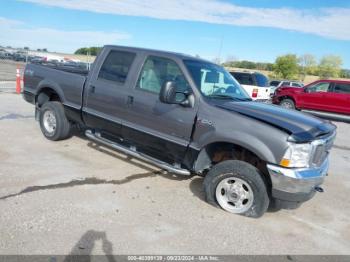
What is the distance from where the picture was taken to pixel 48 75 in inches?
259

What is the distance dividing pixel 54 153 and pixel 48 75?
5.08ft

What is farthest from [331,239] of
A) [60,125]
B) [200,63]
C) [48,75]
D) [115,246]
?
[48,75]

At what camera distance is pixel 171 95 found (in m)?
4.41

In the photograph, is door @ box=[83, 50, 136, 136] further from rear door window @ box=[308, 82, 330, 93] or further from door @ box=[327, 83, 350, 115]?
rear door window @ box=[308, 82, 330, 93]

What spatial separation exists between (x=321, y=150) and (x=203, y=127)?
147cm

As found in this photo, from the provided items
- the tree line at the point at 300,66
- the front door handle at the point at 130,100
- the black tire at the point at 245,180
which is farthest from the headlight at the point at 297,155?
the tree line at the point at 300,66

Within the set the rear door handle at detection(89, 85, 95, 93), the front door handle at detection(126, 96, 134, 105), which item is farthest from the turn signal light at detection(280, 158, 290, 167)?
the rear door handle at detection(89, 85, 95, 93)

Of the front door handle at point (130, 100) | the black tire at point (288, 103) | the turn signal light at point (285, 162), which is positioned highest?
the front door handle at point (130, 100)

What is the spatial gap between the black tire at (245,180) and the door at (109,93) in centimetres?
178

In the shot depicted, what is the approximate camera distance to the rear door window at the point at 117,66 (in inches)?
214

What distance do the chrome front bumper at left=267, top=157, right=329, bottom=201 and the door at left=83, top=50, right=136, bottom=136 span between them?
8.13ft

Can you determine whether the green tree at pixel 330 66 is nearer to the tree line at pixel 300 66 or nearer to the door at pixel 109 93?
the tree line at pixel 300 66

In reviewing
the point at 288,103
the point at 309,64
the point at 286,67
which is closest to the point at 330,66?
the point at 309,64

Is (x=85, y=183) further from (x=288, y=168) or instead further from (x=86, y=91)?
(x=288, y=168)
